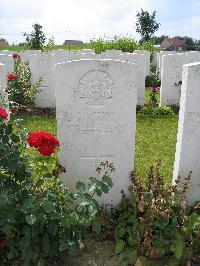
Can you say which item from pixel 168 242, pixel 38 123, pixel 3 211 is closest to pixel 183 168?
pixel 168 242

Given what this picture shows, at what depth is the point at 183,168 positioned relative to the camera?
13.6ft

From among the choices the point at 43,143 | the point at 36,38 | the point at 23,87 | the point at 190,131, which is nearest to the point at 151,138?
the point at 190,131

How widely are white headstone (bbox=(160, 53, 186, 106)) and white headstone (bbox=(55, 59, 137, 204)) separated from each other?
20.5 ft

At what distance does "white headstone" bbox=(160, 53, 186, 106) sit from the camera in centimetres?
977

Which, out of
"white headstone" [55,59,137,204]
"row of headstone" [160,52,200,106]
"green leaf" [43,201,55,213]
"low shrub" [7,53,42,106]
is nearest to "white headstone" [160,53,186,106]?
"row of headstone" [160,52,200,106]

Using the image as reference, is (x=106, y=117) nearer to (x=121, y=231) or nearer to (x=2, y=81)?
(x=121, y=231)

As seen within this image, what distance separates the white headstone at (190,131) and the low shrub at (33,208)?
1.17 meters

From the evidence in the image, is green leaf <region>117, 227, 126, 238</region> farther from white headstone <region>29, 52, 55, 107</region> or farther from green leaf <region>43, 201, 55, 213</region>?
white headstone <region>29, 52, 55, 107</region>

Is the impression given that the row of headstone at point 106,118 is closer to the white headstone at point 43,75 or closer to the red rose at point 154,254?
the red rose at point 154,254

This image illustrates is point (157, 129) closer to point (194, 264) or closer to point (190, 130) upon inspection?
point (190, 130)

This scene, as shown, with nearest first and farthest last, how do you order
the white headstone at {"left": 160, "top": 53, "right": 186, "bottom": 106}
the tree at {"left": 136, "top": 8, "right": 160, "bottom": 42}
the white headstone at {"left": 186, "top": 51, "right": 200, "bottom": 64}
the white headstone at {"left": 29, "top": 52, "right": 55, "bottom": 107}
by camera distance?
the white headstone at {"left": 29, "top": 52, "right": 55, "bottom": 107} → the white headstone at {"left": 160, "top": 53, "right": 186, "bottom": 106} → the white headstone at {"left": 186, "top": 51, "right": 200, "bottom": 64} → the tree at {"left": 136, "top": 8, "right": 160, "bottom": 42}

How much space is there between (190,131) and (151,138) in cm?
322

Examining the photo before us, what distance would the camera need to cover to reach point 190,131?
13.2 ft

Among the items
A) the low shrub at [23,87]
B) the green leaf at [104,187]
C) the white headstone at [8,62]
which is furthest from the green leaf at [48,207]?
the white headstone at [8,62]
